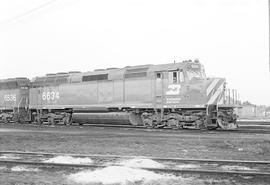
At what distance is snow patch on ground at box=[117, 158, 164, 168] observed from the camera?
9.77 meters

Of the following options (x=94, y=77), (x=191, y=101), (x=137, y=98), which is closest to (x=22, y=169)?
(x=191, y=101)

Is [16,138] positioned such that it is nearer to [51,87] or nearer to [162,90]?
[162,90]

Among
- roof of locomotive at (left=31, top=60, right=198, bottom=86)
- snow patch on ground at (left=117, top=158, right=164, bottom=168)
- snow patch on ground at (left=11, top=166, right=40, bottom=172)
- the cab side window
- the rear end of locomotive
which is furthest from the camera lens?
roof of locomotive at (left=31, top=60, right=198, bottom=86)

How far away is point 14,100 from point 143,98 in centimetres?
1311

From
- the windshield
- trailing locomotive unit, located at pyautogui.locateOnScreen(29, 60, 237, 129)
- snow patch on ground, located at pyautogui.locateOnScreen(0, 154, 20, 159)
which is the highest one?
the windshield

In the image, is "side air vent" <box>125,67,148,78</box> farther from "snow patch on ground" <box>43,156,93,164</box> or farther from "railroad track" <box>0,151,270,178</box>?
"snow patch on ground" <box>43,156,93,164</box>

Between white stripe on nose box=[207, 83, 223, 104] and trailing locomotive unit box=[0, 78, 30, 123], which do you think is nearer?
white stripe on nose box=[207, 83, 223, 104]

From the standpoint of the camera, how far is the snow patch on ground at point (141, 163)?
32.0 ft

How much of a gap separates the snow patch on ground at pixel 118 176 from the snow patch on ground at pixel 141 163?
0.94m

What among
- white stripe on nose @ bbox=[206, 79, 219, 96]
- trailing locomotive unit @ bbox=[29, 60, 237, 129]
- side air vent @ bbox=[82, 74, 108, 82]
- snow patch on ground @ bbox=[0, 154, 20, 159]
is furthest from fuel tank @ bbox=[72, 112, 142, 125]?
snow patch on ground @ bbox=[0, 154, 20, 159]

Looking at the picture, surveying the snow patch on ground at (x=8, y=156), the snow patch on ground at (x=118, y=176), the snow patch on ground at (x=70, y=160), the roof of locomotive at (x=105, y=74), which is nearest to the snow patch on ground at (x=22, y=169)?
the snow patch on ground at (x=70, y=160)

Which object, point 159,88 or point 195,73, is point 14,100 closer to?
point 159,88

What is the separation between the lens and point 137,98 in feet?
76.0

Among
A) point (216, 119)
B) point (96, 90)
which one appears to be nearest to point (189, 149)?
point (216, 119)
